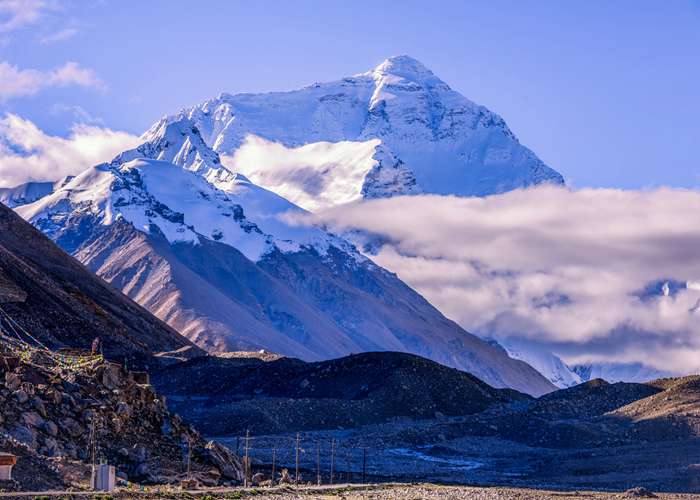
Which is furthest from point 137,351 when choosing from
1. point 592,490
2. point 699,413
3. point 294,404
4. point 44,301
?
point 592,490

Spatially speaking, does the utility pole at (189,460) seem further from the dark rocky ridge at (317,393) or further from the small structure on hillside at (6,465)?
the dark rocky ridge at (317,393)

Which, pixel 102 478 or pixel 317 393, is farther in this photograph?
pixel 317 393

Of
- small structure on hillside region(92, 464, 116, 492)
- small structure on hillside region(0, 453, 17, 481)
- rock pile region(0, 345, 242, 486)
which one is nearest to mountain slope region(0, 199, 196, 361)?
rock pile region(0, 345, 242, 486)

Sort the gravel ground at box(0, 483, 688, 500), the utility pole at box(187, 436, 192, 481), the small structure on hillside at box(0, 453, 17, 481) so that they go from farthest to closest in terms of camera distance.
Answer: the utility pole at box(187, 436, 192, 481) < the gravel ground at box(0, 483, 688, 500) < the small structure on hillside at box(0, 453, 17, 481)

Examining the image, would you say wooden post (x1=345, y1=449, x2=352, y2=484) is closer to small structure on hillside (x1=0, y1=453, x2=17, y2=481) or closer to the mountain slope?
small structure on hillside (x1=0, y1=453, x2=17, y2=481)

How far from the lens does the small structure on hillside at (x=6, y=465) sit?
186 ft

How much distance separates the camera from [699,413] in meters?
126

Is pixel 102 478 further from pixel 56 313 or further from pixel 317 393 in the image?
pixel 56 313

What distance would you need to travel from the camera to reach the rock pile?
65312 millimetres

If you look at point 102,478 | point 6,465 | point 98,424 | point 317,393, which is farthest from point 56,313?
point 6,465

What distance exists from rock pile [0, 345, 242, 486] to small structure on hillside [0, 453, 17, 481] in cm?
404

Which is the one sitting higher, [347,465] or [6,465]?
[347,465]

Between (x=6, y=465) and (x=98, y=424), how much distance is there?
38.7 ft

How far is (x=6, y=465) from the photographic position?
→ 56.8m
